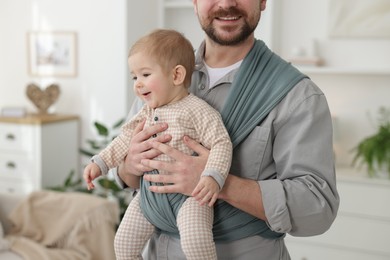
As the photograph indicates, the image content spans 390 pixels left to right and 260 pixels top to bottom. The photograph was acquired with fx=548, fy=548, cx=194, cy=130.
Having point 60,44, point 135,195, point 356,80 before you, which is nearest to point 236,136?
point 135,195

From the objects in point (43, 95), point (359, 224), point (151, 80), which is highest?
point (151, 80)

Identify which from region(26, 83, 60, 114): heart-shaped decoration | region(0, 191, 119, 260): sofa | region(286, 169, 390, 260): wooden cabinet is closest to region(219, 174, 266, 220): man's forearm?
region(0, 191, 119, 260): sofa

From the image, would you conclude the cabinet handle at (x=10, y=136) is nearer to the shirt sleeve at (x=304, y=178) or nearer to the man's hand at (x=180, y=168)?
the man's hand at (x=180, y=168)

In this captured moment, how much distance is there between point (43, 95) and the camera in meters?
4.34

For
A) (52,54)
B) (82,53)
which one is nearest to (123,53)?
(82,53)

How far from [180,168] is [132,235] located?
0.81 feet

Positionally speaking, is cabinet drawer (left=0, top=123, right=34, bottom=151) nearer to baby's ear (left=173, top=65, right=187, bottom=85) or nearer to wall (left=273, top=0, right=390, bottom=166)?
wall (left=273, top=0, right=390, bottom=166)

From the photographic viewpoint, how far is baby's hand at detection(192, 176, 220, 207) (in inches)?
50.5

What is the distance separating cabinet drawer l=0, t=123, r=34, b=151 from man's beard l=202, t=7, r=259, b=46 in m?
2.87

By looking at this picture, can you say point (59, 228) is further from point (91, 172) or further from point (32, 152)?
point (91, 172)

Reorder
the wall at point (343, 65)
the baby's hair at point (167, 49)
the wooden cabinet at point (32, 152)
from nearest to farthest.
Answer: the baby's hair at point (167, 49)
the wall at point (343, 65)
the wooden cabinet at point (32, 152)

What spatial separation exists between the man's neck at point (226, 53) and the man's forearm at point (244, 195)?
34 cm

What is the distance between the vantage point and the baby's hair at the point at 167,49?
140cm

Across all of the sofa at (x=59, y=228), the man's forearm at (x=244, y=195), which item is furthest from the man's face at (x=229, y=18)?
the sofa at (x=59, y=228)
